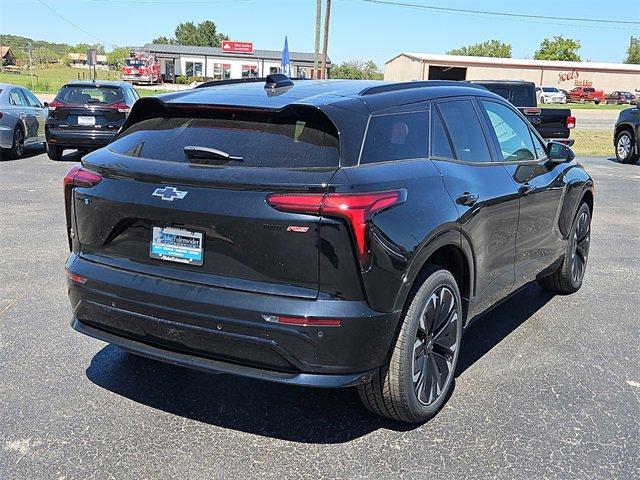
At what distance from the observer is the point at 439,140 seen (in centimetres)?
387

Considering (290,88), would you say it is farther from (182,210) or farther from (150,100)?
(182,210)

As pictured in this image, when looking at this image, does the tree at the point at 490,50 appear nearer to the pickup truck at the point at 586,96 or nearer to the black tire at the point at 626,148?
the pickup truck at the point at 586,96

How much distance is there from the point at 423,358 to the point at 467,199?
3.06ft

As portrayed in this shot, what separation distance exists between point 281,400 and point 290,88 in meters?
1.78

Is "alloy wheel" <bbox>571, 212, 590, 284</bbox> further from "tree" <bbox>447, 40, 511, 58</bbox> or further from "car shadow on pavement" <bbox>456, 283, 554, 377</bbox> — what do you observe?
"tree" <bbox>447, 40, 511, 58</bbox>

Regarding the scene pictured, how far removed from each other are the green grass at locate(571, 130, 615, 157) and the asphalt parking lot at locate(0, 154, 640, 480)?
16.5 meters

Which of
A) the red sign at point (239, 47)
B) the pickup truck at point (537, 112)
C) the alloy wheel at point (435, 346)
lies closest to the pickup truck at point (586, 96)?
the red sign at point (239, 47)

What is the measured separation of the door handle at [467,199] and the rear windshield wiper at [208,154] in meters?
1.25

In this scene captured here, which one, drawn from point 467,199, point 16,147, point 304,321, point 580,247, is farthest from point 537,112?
point 304,321

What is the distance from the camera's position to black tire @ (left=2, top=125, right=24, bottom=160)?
14.3 meters

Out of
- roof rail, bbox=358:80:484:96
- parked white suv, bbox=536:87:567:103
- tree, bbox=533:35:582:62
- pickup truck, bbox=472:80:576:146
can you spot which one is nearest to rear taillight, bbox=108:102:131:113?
pickup truck, bbox=472:80:576:146

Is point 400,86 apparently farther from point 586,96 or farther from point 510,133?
point 586,96

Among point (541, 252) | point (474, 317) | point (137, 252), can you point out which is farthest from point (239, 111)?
point (541, 252)

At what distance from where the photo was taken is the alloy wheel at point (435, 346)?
343 centimetres
